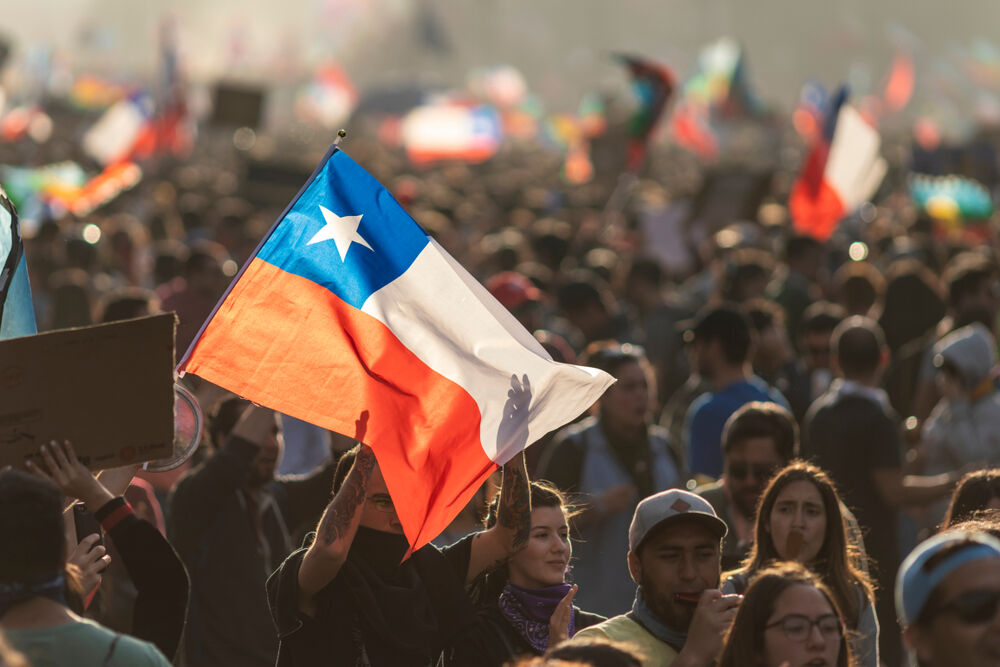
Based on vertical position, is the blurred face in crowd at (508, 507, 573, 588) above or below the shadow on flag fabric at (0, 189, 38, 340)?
below

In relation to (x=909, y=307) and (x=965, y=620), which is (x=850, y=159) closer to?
(x=909, y=307)

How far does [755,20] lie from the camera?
118 m

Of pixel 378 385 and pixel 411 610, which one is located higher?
pixel 378 385

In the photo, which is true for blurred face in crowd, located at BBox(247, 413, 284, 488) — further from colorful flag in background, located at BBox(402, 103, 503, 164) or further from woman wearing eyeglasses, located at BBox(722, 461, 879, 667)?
colorful flag in background, located at BBox(402, 103, 503, 164)

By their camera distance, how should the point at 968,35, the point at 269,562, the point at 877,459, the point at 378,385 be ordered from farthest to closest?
1. the point at 968,35
2. the point at 877,459
3. the point at 269,562
4. the point at 378,385

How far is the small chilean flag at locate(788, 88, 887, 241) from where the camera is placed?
580 inches

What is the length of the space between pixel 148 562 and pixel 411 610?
779mm

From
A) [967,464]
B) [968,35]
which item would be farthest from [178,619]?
[968,35]

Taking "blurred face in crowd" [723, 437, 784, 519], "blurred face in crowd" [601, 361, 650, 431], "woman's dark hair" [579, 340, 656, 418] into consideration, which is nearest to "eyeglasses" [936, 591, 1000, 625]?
"blurred face in crowd" [723, 437, 784, 519]

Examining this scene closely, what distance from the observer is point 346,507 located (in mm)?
4527

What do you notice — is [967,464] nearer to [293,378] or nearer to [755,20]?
[293,378]

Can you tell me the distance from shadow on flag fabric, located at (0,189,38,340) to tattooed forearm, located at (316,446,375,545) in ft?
4.00

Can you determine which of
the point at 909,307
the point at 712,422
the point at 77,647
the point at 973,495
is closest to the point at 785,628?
the point at 77,647

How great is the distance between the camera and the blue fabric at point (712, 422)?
23.4 ft
